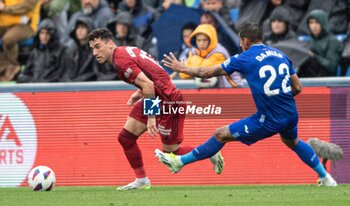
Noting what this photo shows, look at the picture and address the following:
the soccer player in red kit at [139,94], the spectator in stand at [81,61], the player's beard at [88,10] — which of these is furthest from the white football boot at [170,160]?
the player's beard at [88,10]

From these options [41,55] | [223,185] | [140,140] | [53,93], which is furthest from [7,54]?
[223,185]

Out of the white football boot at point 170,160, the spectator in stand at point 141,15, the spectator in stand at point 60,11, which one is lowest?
the spectator in stand at point 60,11

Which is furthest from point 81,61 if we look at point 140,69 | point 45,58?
point 140,69

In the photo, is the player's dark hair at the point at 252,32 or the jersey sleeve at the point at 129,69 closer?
the player's dark hair at the point at 252,32

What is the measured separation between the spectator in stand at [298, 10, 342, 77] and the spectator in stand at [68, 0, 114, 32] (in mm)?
4187

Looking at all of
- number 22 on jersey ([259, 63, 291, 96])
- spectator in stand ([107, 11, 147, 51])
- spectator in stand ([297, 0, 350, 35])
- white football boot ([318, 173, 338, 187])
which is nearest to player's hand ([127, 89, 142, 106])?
number 22 on jersey ([259, 63, 291, 96])

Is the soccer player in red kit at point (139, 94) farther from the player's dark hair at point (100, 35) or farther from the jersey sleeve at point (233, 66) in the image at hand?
the jersey sleeve at point (233, 66)

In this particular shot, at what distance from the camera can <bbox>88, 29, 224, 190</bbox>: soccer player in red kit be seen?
1194 centimetres

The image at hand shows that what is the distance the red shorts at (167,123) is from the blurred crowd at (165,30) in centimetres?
166

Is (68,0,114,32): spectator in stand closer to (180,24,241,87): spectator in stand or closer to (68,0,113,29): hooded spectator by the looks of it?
(68,0,113,29): hooded spectator

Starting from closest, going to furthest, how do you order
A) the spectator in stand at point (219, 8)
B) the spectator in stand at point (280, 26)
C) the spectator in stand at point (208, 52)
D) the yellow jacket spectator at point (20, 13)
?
the spectator in stand at point (208, 52) < the spectator in stand at point (280, 26) < the spectator in stand at point (219, 8) < the yellow jacket spectator at point (20, 13)

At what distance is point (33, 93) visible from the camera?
14500 mm

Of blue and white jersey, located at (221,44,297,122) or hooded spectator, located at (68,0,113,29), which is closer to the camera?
blue and white jersey, located at (221,44,297,122)

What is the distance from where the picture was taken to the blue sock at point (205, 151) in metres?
11.8
